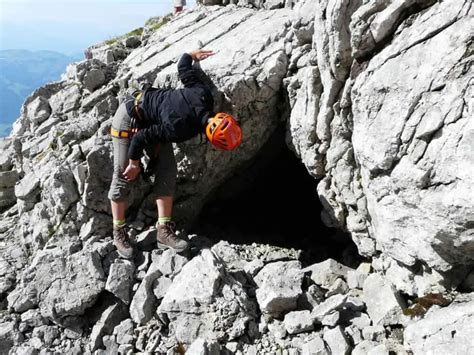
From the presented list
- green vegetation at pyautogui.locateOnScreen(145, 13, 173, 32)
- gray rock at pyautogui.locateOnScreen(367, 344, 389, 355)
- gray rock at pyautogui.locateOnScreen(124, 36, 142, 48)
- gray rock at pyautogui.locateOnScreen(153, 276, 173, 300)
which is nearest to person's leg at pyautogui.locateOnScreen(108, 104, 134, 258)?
gray rock at pyautogui.locateOnScreen(153, 276, 173, 300)

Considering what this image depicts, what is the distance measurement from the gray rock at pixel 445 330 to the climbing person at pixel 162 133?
4.86 meters

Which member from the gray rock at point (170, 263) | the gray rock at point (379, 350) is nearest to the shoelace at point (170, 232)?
the gray rock at point (170, 263)

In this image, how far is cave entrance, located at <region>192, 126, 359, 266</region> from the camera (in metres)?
12.6

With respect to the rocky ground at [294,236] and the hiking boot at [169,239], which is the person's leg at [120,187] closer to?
the rocky ground at [294,236]

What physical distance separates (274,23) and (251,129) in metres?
3.46

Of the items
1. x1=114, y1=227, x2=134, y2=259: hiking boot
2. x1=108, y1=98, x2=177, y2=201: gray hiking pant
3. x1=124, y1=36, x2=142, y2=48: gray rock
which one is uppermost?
x1=124, y1=36, x2=142, y2=48: gray rock

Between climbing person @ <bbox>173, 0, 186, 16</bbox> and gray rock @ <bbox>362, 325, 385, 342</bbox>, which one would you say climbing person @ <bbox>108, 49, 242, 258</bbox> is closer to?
gray rock @ <bbox>362, 325, 385, 342</bbox>

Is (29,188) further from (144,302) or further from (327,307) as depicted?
(327,307)

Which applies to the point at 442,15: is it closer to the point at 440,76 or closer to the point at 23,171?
the point at 440,76

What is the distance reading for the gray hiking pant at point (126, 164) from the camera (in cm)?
975

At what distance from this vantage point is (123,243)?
32.9 ft

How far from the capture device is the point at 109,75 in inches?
547

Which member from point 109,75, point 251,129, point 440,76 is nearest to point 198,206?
point 251,129

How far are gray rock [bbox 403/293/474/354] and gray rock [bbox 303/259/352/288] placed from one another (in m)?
2.83
